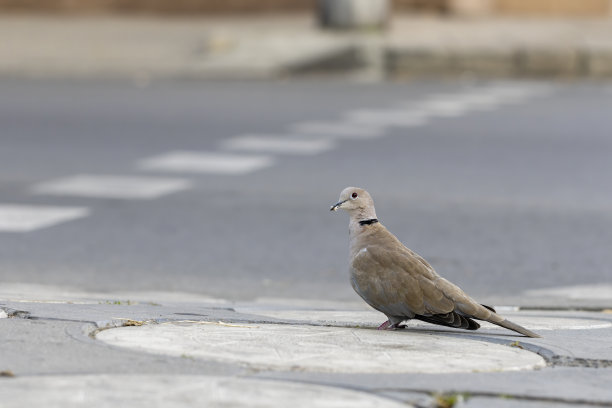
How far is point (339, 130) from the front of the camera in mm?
13367

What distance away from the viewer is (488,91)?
16.5m

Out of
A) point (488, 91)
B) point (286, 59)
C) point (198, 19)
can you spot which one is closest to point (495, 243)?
point (488, 91)

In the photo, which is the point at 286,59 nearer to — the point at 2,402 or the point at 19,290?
the point at 19,290

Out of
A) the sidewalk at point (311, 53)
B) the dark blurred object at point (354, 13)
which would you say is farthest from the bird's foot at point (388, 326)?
the dark blurred object at point (354, 13)

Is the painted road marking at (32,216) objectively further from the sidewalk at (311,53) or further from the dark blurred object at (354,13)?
the dark blurred object at (354,13)

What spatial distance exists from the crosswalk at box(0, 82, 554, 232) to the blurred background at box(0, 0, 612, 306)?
0.04 metres

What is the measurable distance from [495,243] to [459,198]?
143 cm

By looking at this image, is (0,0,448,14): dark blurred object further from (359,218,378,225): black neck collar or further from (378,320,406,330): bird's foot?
(378,320,406,330): bird's foot

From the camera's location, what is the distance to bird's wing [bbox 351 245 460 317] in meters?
5.35

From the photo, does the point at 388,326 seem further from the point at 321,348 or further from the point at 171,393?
the point at 171,393

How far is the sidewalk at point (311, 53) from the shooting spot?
17.8m

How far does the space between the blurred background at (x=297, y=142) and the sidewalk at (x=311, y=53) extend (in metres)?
0.03

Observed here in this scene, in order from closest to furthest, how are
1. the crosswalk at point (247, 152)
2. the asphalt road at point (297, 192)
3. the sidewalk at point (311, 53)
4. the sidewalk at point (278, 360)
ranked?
the sidewalk at point (278, 360) < the asphalt road at point (297, 192) < the crosswalk at point (247, 152) < the sidewalk at point (311, 53)

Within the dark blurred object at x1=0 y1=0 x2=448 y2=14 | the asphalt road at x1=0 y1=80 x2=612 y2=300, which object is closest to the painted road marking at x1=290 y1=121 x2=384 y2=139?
the asphalt road at x1=0 y1=80 x2=612 y2=300
